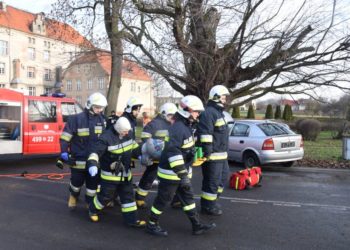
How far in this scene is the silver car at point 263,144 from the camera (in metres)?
9.82

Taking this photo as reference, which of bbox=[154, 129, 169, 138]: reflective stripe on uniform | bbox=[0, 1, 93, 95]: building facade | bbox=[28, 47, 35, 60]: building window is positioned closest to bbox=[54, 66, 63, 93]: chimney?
bbox=[154, 129, 169, 138]: reflective stripe on uniform

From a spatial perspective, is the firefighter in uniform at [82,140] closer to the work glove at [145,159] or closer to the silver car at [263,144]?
the work glove at [145,159]

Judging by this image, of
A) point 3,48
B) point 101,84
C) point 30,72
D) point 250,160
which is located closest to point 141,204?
point 250,160

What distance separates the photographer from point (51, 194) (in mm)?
7203

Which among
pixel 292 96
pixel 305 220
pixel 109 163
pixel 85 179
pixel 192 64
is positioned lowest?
pixel 305 220

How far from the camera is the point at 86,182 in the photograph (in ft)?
19.6

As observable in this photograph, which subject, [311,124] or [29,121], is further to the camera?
[311,124]

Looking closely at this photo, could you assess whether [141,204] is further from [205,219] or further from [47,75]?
[47,75]

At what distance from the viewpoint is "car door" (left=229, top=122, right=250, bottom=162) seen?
10500 mm

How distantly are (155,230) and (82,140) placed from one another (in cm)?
204

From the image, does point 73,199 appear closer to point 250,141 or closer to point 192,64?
point 250,141

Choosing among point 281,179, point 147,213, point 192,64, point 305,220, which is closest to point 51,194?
point 147,213

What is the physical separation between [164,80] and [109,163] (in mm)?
9546

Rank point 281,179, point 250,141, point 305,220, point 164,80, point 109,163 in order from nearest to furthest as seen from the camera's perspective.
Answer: point 109,163, point 305,220, point 281,179, point 250,141, point 164,80
